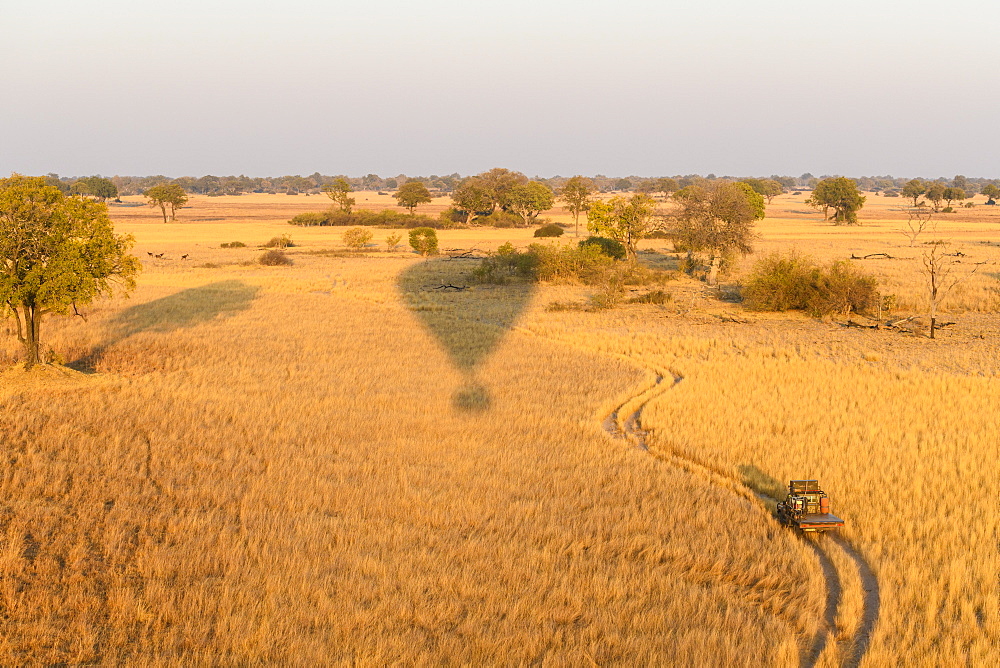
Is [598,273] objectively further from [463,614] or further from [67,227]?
[463,614]

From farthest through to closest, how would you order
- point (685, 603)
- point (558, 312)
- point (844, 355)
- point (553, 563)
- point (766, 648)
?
point (558, 312), point (844, 355), point (553, 563), point (685, 603), point (766, 648)

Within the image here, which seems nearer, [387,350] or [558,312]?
[387,350]

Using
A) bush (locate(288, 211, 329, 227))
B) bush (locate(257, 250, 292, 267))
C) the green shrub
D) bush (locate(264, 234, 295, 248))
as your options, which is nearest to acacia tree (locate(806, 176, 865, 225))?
bush (locate(288, 211, 329, 227))

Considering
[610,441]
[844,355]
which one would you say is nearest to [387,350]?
[610,441]

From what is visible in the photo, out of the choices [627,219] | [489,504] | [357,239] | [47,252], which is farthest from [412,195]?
[489,504]

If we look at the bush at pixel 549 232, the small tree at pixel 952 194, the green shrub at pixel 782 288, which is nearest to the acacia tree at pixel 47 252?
the green shrub at pixel 782 288

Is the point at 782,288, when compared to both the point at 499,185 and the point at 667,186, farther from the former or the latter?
the point at 667,186
